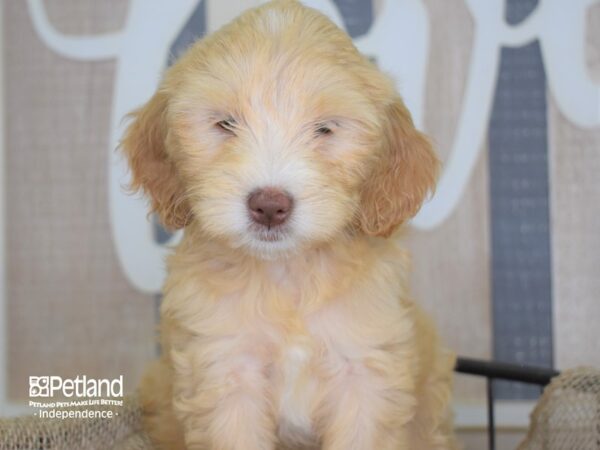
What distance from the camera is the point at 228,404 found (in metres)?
2.38

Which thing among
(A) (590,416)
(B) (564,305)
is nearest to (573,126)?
(B) (564,305)

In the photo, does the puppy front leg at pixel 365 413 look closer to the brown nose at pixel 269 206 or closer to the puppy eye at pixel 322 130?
the brown nose at pixel 269 206

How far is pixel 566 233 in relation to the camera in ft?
13.4

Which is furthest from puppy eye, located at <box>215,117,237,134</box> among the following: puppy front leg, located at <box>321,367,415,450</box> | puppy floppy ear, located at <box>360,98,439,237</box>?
puppy front leg, located at <box>321,367,415,450</box>

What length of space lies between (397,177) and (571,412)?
3.21 feet

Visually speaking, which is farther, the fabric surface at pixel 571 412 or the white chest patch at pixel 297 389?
the fabric surface at pixel 571 412

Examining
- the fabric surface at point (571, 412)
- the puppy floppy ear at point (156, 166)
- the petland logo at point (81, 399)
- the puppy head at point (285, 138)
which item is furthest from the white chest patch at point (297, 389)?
the fabric surface at point (571, 412)

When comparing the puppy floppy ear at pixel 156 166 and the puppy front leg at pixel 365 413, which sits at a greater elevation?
the puppy floppy ear at pixel 156 166

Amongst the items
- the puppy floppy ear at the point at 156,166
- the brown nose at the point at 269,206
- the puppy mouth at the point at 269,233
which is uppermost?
the puppy floppy ear at the point at 156,166

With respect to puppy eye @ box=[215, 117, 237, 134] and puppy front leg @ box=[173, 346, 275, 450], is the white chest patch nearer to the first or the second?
puppy front leg @ box=[173, 346, 275, 450]

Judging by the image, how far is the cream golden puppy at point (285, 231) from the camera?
86.2 inches

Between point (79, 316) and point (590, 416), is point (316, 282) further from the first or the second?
point (79, 316)

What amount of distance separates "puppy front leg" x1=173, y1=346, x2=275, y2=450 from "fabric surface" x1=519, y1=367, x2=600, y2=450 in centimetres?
98

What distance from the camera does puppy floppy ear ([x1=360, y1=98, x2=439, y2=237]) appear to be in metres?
2.39
